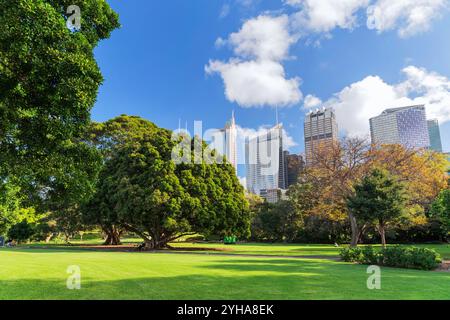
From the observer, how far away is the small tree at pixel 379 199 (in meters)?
20.0

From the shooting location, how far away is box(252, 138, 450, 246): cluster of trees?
2039 cm

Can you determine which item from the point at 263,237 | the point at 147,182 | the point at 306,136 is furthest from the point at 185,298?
the point at 263,237

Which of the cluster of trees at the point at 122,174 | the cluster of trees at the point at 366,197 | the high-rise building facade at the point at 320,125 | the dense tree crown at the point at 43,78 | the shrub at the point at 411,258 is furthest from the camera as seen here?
the high-rise building facade at the point at 320,125

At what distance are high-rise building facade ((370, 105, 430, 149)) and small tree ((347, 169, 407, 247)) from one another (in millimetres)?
31392

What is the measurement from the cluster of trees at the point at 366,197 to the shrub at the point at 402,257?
4255 mm

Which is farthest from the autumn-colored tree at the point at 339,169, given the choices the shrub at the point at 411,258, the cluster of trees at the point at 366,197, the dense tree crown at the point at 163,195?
the shrub at the point at 411,258

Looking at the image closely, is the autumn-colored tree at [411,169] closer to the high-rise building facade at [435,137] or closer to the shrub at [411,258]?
the shrub at [411,258]

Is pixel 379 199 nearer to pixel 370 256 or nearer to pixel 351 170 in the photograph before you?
pixel 370 256

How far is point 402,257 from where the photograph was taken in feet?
46.7

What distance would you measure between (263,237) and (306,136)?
2168 centimetres

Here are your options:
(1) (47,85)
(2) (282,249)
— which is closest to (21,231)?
(2) (282,249)

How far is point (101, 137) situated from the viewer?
36.2m
